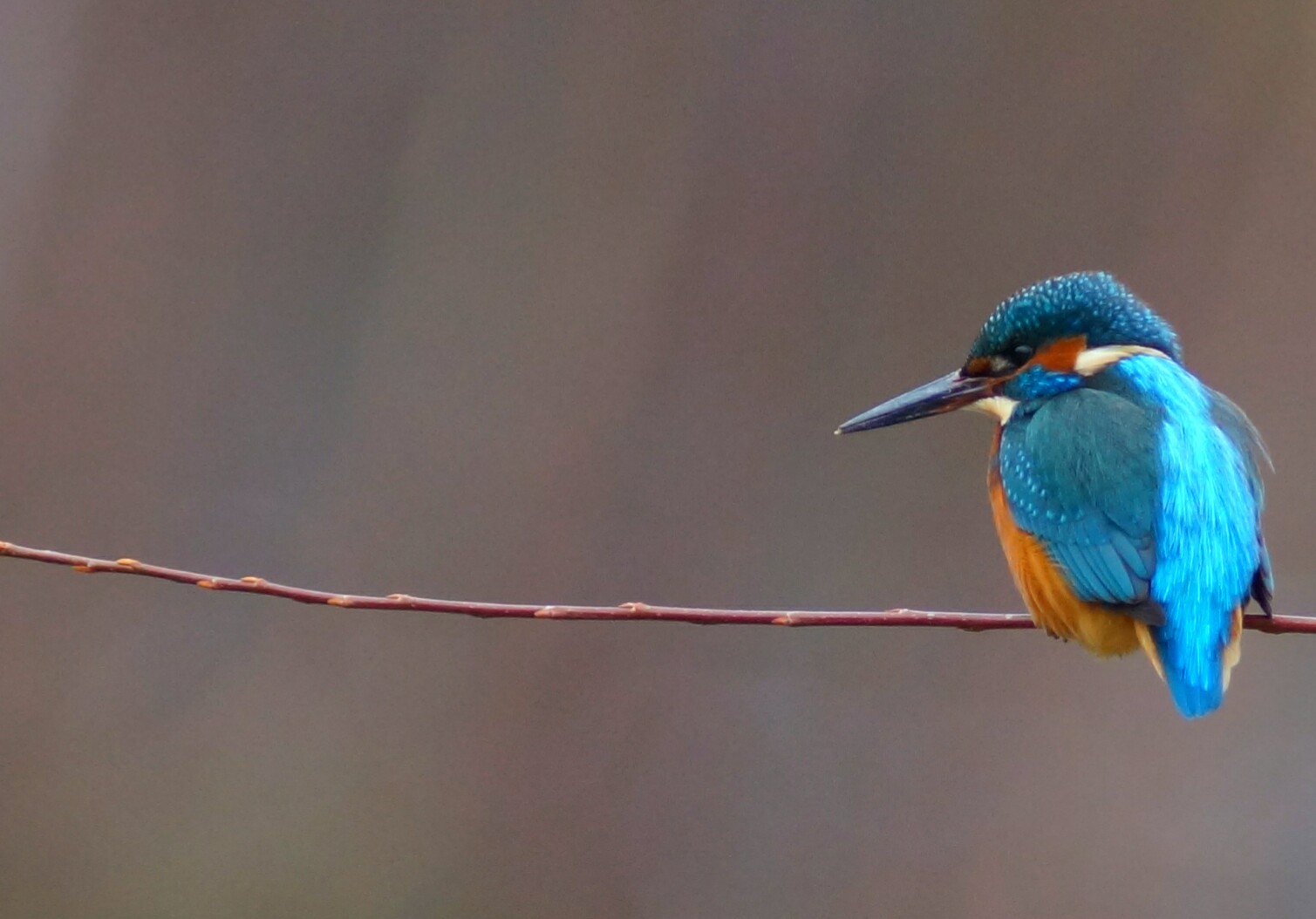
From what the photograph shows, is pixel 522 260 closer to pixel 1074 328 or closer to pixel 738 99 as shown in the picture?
pixel 738 99

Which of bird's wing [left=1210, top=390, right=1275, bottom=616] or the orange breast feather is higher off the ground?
bird's wing [left=1210, top=390, right=1275, bottom=616]

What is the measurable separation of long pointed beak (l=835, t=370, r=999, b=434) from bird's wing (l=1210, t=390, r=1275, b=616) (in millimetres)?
247

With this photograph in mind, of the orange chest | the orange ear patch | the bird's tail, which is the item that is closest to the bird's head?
the orange ear patch

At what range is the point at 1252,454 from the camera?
4.60ft

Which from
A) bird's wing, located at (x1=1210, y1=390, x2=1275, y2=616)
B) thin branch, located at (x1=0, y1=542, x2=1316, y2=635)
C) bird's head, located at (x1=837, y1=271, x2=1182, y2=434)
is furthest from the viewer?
bird's head, located at (x1=837, y1=271, x2=1182, y2=434)

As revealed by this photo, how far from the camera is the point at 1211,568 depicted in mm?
1192

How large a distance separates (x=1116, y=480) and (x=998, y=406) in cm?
22

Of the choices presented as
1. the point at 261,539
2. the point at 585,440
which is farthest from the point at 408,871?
the point at 585,440

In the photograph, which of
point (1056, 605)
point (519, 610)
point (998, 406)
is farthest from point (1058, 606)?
point (519, 610)

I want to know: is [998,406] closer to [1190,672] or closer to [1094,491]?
[1094,491]

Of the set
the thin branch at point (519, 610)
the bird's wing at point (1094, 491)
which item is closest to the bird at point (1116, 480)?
the bird's wing at point (1094, 491)

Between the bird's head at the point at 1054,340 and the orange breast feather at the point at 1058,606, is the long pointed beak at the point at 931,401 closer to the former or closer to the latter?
the bird's head at the point at 1054,340

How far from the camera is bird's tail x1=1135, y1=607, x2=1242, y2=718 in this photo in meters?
1.12

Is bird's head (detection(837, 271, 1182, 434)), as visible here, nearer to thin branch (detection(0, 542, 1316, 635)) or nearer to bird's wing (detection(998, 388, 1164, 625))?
bird's wing (detection(998, 388, 1164, 625))
